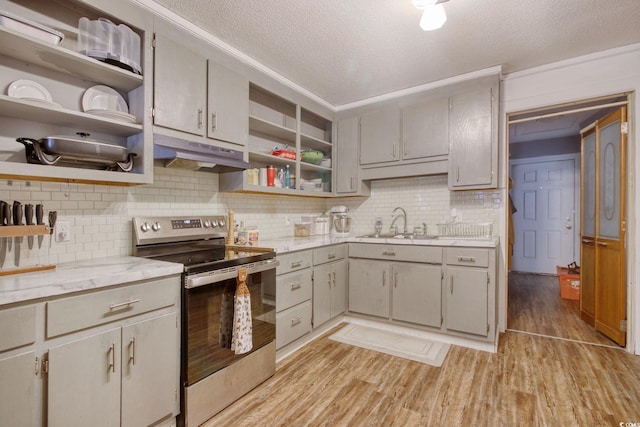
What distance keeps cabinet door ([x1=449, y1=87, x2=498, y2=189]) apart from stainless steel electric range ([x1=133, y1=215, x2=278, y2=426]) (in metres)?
2.03

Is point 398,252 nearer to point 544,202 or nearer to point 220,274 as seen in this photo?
point 220,274

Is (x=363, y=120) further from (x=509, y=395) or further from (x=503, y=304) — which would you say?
(x=509, y=395)

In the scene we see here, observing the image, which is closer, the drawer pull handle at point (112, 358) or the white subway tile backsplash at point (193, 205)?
the drawer pull handle at point (112, 358)

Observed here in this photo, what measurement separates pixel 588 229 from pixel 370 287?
2.47 m

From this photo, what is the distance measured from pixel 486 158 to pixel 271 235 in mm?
2251

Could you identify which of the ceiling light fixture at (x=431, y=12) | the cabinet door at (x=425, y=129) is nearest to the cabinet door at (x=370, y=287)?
the cabinet door at (x=425, y=129)

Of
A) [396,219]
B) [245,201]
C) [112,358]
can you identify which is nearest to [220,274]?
[112,358]

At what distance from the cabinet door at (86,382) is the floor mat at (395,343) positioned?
1877 mm

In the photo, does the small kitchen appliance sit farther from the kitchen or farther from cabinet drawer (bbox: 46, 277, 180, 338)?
cabinet drawer (bbox: 46, 277, 180, 338)

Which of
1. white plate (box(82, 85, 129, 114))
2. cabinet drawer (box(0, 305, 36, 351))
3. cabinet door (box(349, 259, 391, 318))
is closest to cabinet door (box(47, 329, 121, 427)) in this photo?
cabinet drawer (box(0, 305, 36, 351))

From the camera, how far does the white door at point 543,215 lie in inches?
211

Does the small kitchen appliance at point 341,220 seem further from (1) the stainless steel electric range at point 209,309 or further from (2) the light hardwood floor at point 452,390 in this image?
(1) the stainless steel electric range at point 209,309

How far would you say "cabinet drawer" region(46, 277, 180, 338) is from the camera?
124cm

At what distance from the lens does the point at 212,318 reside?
180cm
